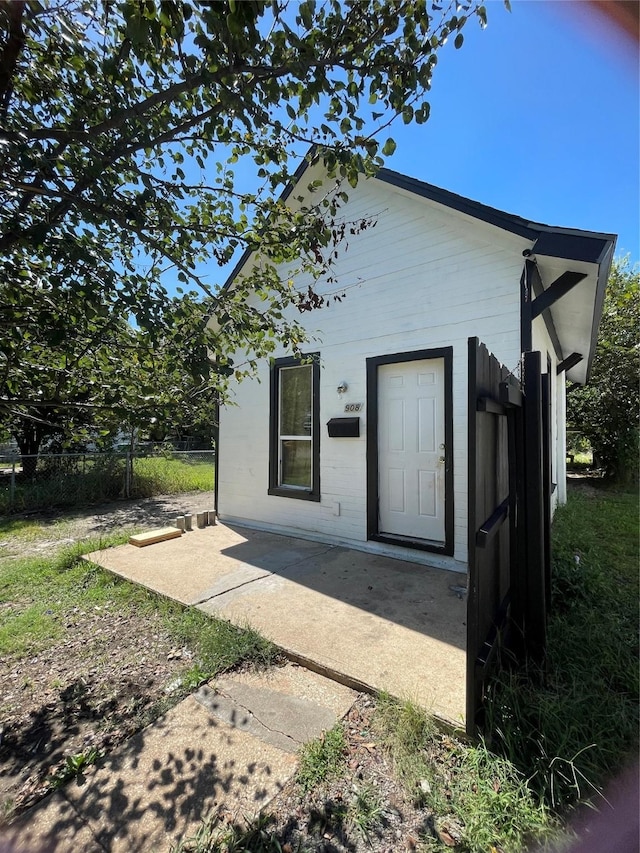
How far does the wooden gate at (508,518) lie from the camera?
181cm

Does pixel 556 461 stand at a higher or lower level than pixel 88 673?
higher

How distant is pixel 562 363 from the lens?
25.6 ft

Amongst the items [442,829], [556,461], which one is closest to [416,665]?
[442,829]

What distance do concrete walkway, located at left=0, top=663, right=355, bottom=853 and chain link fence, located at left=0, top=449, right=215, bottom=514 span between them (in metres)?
7.04

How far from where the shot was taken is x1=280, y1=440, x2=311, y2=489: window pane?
556cm

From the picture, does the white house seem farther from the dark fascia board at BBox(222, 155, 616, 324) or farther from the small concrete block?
the small concrete block

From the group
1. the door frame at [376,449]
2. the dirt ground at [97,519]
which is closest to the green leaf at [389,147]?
the door frame at [376,449]

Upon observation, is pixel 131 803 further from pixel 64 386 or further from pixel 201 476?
pixel 201 476

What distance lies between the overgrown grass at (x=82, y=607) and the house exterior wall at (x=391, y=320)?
2.32 meters

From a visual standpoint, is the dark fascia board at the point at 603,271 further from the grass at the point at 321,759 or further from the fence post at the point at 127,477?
the fence post at the point at 127,477

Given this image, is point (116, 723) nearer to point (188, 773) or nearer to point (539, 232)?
point (188, 773)

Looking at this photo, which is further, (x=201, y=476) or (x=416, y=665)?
(x=201, y=476)

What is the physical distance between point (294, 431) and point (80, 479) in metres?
5.57

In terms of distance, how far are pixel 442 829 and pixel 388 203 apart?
547 centimetres
